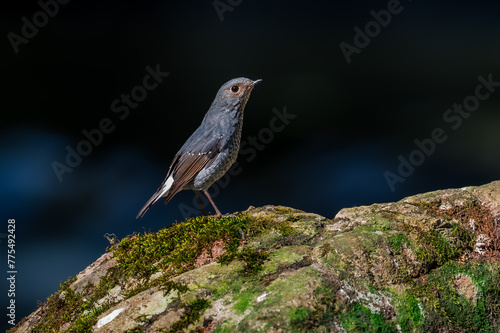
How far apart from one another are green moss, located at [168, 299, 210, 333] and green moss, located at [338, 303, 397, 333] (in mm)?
725

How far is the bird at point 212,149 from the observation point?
4652 millimetres

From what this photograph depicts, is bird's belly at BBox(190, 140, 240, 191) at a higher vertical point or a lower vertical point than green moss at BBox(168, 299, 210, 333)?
higher

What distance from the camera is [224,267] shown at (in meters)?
2.77

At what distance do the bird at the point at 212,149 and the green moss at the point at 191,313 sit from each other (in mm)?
1988

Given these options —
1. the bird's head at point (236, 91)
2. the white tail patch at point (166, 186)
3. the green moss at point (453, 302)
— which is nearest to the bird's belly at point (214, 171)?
the white tail patch at point (166, 186)

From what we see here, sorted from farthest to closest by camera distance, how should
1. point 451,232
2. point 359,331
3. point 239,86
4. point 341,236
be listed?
point 239,86
point 451,232
point 341,236
point 359,331

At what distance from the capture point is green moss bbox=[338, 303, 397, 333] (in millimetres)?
2369

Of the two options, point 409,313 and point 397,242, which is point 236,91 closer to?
point 397,242

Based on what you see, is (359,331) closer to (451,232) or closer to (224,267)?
(224,267)

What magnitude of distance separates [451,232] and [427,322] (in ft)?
2.74

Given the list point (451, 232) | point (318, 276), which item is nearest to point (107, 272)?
point (318, 276)

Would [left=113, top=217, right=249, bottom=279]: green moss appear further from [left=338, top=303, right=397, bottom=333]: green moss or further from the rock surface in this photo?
[left=338, top=303, right=397, bottom=333]: green moss

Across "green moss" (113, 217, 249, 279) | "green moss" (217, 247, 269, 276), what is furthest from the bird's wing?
"green moss" (217, 247, 269, 276)

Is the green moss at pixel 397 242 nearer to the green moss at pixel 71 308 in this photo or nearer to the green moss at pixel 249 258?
the green moss at pixel 249 258
